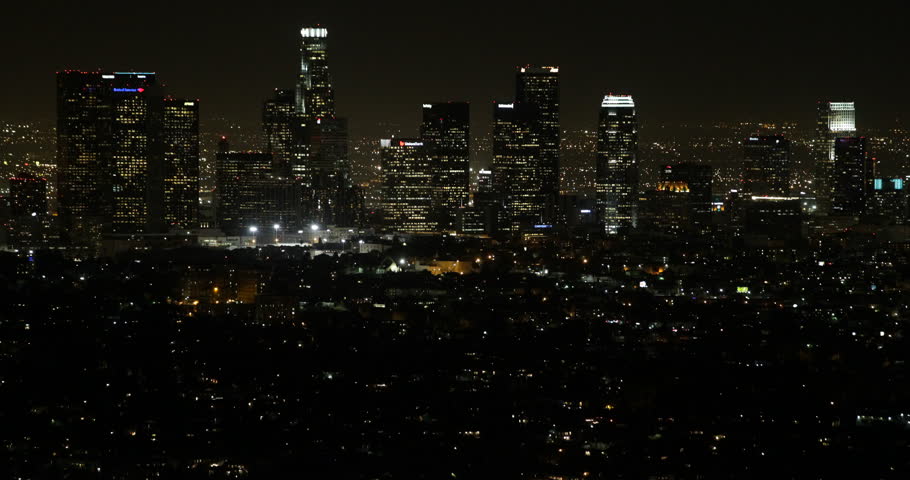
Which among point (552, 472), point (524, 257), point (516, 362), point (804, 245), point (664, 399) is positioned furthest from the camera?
point (804, 245)

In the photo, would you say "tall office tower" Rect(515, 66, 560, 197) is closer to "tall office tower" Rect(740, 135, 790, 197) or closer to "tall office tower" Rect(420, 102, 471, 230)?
"tall office tower" Rect(420, 102, 471, 230)

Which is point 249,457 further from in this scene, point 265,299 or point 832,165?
point 832,165

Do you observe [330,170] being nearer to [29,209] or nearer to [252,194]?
[252,194]

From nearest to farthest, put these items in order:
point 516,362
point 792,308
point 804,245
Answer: point 516,362, point 792,308, point 804,245

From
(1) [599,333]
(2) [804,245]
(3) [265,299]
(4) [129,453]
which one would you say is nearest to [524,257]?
(2) [804,245]

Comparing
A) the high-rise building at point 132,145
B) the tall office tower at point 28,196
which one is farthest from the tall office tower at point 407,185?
the tall office tower at point 28,196

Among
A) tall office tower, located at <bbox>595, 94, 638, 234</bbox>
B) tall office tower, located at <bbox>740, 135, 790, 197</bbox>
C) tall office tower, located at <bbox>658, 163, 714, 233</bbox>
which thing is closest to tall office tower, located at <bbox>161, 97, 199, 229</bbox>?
tall office tower, located at <bbox>595, 94, 638, 234</bbox>

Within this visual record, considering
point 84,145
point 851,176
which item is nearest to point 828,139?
point 851,176
